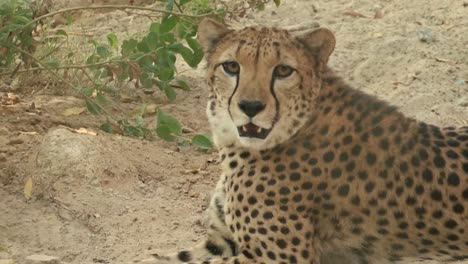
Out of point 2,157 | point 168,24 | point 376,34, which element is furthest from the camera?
point 376,34

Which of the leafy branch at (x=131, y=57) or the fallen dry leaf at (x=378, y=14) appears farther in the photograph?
the fallen dry leaf at (x=378, y=14)

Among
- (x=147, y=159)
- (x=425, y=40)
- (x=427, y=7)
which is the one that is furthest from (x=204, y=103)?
(x=427, y=7)

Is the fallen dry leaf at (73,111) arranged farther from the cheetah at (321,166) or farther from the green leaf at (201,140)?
the cheetah at (321,166)

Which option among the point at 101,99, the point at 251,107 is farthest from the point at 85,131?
the point at 251,107

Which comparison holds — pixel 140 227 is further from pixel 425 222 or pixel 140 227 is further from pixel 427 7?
pixel 427 7

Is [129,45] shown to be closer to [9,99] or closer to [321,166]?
[9,99]

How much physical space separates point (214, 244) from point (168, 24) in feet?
4.86

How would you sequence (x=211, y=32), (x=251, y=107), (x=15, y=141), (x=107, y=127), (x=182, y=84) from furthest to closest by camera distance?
1. (x=182, y=84)
2. (x=107, y=127)
3. (x=15, y=141)
4. (x=211, y=32)
5. (x=251, y=107)

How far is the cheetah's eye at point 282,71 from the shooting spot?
3.95 metres

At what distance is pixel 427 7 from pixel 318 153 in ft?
12.8

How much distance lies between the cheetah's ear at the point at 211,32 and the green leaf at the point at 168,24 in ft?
3.71

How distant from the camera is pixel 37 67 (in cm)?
575

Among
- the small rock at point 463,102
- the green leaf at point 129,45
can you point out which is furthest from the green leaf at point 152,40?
the small rock at point 463,102

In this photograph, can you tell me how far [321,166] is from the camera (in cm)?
405
